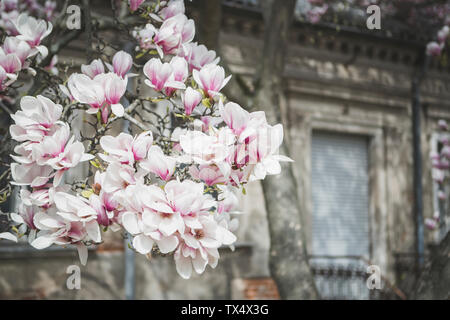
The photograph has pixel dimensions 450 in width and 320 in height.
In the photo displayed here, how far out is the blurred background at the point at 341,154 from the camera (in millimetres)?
9086

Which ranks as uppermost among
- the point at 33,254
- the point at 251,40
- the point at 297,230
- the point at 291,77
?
the point at 251,40

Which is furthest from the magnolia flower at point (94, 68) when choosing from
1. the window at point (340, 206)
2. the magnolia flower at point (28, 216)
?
the window at point (340, 206)

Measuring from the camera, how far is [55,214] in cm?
228

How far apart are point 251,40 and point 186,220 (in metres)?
8.65

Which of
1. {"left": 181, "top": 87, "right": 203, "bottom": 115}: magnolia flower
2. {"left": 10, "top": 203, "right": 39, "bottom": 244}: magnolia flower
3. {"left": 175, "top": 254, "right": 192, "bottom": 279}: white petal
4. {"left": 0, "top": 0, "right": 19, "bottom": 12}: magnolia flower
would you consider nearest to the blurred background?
{"left": 0, "top": 0, "right": 19, "bottom": 12}: magnolia flower

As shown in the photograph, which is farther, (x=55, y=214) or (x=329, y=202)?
(x=329, y=202)

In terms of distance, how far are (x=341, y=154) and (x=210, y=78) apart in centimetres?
927

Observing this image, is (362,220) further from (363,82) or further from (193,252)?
(193,252)

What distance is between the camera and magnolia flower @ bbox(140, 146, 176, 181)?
2094 millimetres

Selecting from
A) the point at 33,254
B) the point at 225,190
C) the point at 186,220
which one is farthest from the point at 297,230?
the point at 33,254

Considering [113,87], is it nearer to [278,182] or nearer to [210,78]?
[210,78]

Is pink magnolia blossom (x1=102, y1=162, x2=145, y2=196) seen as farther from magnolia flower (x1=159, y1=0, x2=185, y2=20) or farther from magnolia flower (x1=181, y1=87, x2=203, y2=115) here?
magnolia flower (x1=159, y1=0, x2=185, y2=20)
